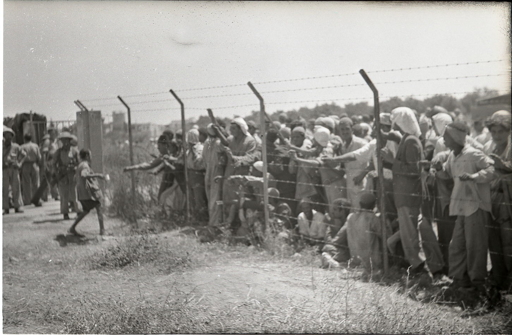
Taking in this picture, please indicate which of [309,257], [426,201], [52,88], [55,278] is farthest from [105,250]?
[426,201]

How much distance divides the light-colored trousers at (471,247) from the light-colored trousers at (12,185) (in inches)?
244

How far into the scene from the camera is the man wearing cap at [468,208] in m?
5.82

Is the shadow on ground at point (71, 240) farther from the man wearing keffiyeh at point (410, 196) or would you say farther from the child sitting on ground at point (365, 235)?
the man wearing keffiyeh at point (410, 196)

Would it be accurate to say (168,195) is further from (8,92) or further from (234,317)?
(234,317)

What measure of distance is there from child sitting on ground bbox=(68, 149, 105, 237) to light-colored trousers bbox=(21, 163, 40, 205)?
3.87ft

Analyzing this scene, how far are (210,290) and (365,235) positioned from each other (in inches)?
75.0

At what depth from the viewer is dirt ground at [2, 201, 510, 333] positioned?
5.32 metres

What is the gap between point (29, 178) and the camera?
9734 millimetres

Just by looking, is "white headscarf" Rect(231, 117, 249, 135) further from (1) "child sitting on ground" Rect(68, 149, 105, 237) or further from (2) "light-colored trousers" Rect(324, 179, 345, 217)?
(1) "child sitting on ground" Rect(68, 149, 105, 237)

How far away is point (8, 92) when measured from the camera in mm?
7066

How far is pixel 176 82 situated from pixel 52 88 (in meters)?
1.60

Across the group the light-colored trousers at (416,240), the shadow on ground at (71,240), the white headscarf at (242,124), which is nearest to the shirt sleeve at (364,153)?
the light-colored trousers at (416,240)

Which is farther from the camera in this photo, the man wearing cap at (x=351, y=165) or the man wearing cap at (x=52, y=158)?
the man wearing cap at (x=52, y=158)

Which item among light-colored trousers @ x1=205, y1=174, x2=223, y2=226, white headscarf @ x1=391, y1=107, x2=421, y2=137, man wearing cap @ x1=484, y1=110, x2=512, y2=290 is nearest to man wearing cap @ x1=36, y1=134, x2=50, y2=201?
light-colored trousers @ x1=205, y1=174, x2=223, y2=226
